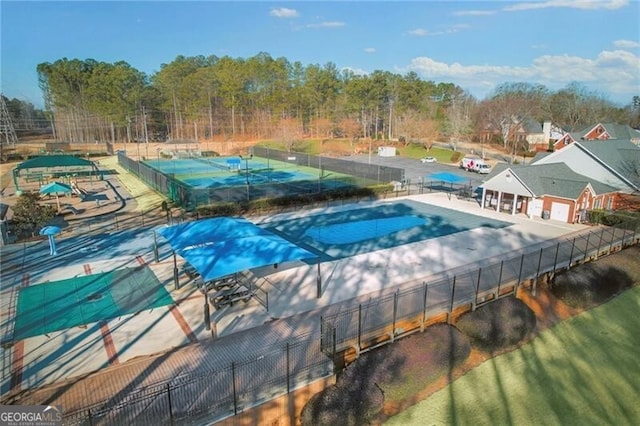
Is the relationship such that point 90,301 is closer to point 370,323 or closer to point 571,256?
point 370,323

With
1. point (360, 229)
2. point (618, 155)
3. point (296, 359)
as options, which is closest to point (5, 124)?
point (360, 229)

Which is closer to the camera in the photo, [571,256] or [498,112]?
[571,256]

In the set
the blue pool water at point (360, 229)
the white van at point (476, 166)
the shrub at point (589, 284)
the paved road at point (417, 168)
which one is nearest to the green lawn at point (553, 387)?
the shrub at point (589, 284)

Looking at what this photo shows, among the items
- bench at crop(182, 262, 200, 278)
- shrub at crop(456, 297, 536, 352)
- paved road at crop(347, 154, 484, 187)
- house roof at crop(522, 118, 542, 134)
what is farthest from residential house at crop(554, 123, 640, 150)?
bench at crop(182, 262, 200, 278)

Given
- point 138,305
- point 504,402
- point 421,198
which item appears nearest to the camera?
point 504,402

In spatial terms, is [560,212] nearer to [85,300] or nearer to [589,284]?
[589,284]

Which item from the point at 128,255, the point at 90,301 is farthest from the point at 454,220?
the point at 90,301

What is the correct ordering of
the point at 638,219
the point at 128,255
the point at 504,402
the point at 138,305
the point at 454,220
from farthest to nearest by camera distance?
the point at 454,220, the point at 638,219, the point at 128,255, the point at 138,305, the point at 504,402
